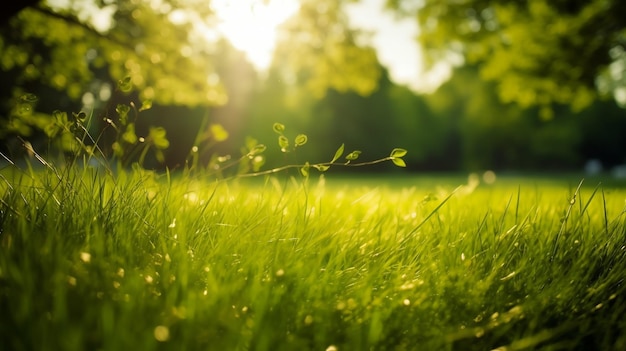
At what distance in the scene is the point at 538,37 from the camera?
40.1ft

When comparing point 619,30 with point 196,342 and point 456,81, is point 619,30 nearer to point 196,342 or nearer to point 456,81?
point 196,342

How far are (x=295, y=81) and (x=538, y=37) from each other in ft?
91.0

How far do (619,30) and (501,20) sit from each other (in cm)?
287

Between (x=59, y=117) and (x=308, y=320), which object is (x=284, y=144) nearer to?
(x=308, y=320)

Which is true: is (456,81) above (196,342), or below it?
above

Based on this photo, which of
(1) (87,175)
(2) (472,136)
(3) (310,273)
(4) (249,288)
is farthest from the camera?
(2) (472,136)

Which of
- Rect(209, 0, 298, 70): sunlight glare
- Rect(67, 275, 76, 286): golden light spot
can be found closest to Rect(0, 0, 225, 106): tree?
Rect(209, 0, 298, 70): sunlight glare

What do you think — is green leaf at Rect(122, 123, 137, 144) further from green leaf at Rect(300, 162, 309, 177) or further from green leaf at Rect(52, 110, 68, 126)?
green leaf at Rect(300, 162, 309, 177)

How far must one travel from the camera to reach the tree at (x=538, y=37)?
11.4 metres

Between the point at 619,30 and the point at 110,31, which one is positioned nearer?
the point at 110,31

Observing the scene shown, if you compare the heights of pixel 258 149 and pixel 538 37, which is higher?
pixel 538 37

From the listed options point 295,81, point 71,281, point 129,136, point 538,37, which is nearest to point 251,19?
point 129,136

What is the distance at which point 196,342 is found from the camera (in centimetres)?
120

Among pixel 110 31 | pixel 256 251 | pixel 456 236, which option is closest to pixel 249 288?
pixel 256 251
